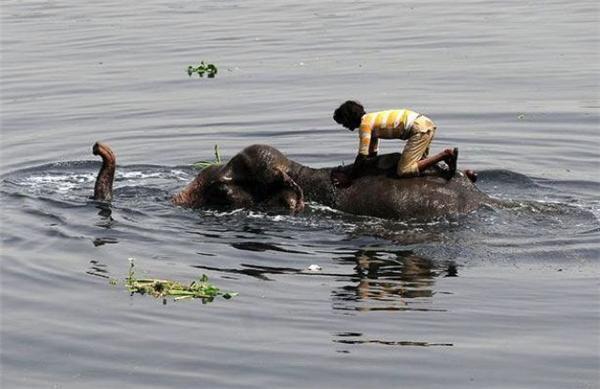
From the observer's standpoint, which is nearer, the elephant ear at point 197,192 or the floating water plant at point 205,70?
the elephant ear at point 197,192

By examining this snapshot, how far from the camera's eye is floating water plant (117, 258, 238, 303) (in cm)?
1196

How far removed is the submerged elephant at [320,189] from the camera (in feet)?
47.4

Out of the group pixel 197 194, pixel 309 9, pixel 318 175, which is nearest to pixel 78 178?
pixel 197 194

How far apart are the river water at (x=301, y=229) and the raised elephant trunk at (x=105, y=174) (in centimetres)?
19

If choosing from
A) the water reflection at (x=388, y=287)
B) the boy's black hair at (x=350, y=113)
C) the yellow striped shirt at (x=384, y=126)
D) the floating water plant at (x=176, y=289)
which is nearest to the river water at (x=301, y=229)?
the water reflection at (x=388, y=287)

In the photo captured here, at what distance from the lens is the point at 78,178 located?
56.7 ft

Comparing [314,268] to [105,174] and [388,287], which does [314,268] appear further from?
[105,174]

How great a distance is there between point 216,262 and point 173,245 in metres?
0.81

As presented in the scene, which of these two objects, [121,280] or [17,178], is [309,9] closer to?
[17,178]

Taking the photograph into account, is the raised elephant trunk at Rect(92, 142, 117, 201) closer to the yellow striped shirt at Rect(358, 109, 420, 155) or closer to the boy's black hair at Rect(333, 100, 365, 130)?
the boy's black hair at Rect(333, 100, 365, 130)

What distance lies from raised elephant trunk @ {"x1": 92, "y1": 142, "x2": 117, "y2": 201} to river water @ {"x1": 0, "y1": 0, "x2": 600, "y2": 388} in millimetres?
185

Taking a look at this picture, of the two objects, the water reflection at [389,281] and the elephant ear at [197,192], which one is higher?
the elephant ear at [197,192]

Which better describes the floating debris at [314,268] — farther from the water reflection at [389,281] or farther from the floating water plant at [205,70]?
the floating water plant at [205,70]

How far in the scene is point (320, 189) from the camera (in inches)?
591
